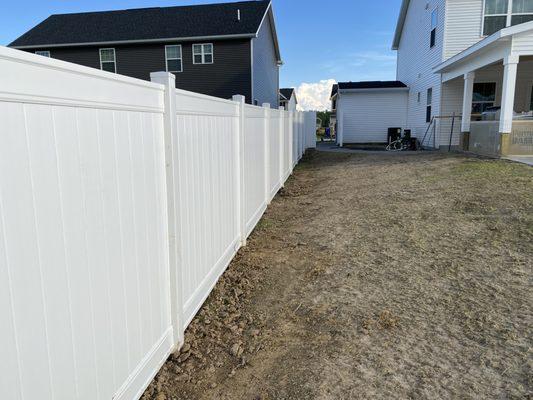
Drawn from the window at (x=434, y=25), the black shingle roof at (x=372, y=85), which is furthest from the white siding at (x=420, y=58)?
the black shingle roof at (x=372, y=85)

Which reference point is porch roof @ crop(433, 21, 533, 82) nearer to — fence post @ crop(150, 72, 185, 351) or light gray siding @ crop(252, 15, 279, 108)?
light gray siding @ crop(252, 15, 279, 108)

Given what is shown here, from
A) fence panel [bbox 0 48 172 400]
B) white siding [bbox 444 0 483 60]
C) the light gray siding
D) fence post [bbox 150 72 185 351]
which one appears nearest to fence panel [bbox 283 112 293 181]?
fence post [bbox 150 72 185 351]

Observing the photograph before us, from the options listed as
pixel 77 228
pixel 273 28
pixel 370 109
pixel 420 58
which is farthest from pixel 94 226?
pixel 273 28

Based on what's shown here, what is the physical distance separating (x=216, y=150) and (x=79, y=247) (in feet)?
7.42

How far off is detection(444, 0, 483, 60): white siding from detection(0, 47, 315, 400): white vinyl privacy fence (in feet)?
52.8

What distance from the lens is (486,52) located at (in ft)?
40.6

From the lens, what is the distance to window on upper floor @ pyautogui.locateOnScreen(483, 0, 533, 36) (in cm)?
1590

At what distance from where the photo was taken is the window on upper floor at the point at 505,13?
626 inches

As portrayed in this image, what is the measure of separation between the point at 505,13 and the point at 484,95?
10.0ft

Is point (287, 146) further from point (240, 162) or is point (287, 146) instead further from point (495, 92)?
point (495, 92)

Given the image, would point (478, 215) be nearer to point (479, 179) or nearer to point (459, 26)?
point (479, 179)

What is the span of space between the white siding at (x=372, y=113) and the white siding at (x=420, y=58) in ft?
2.27

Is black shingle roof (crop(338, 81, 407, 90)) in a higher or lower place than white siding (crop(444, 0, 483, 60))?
lower

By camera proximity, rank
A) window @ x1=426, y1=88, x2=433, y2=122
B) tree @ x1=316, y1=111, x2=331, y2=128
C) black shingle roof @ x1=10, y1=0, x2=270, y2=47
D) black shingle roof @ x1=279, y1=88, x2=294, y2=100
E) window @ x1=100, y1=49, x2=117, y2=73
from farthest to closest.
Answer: tree @ x1=316, y1=111, x2=331, y2=128
black shingle roof @ x1=279, y1=88, x2=294, y2=100
window @ x1=100, y1=49, x2=117, y2=73
black shingle roof @ x1=10, y1=0, x2=270, y2=47
window @ x1=426, y1=88, x2=433, y2=122
